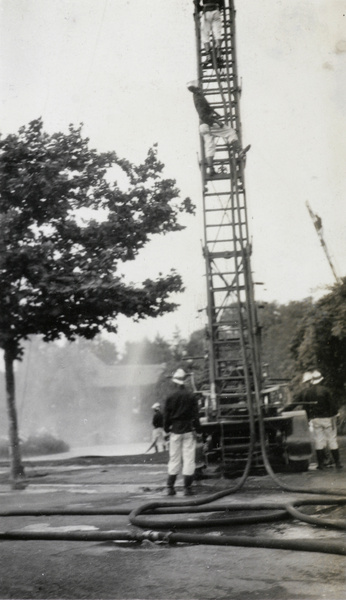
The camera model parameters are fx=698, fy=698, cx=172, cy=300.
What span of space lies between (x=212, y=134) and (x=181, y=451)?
606cm

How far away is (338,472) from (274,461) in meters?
1.43

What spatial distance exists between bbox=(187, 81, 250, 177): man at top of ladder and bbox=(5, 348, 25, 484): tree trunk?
568 centimetres

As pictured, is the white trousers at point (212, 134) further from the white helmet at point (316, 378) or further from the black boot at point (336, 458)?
the black boot at point (336, 458)

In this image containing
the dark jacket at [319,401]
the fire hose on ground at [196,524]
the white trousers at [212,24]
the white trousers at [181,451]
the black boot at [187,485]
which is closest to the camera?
the fire hose on ground at [196,524]

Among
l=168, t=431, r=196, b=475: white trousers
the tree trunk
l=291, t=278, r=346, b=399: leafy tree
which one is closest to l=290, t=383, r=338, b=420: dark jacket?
l=168, t=431, r=196, b=475: white trousers

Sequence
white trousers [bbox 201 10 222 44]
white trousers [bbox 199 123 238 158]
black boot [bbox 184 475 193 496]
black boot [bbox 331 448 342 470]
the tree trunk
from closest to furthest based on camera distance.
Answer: black boot [bbox 184 475 193 496], black boot [bbox 331 448 342 470], white trousers [bbox 199 123 238 158], white trousers [bbox 201 10 222 44], the tree trunk

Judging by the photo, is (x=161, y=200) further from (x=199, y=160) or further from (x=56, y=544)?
(x=56, y=544)

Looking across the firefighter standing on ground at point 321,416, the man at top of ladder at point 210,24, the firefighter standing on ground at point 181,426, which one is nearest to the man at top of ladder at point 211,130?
the man at top of ladder at point 210,24

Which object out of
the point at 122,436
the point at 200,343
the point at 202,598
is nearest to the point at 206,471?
the point at 202,598

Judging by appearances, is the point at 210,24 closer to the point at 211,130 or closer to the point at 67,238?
the point at 211,130

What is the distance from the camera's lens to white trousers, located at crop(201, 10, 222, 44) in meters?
13.2

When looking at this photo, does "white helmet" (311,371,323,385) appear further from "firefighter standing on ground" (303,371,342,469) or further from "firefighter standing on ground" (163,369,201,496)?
"firefighter standing on ground" (163,369,201,496)

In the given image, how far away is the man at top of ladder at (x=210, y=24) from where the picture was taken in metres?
13.2

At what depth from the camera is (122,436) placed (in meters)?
64.8
